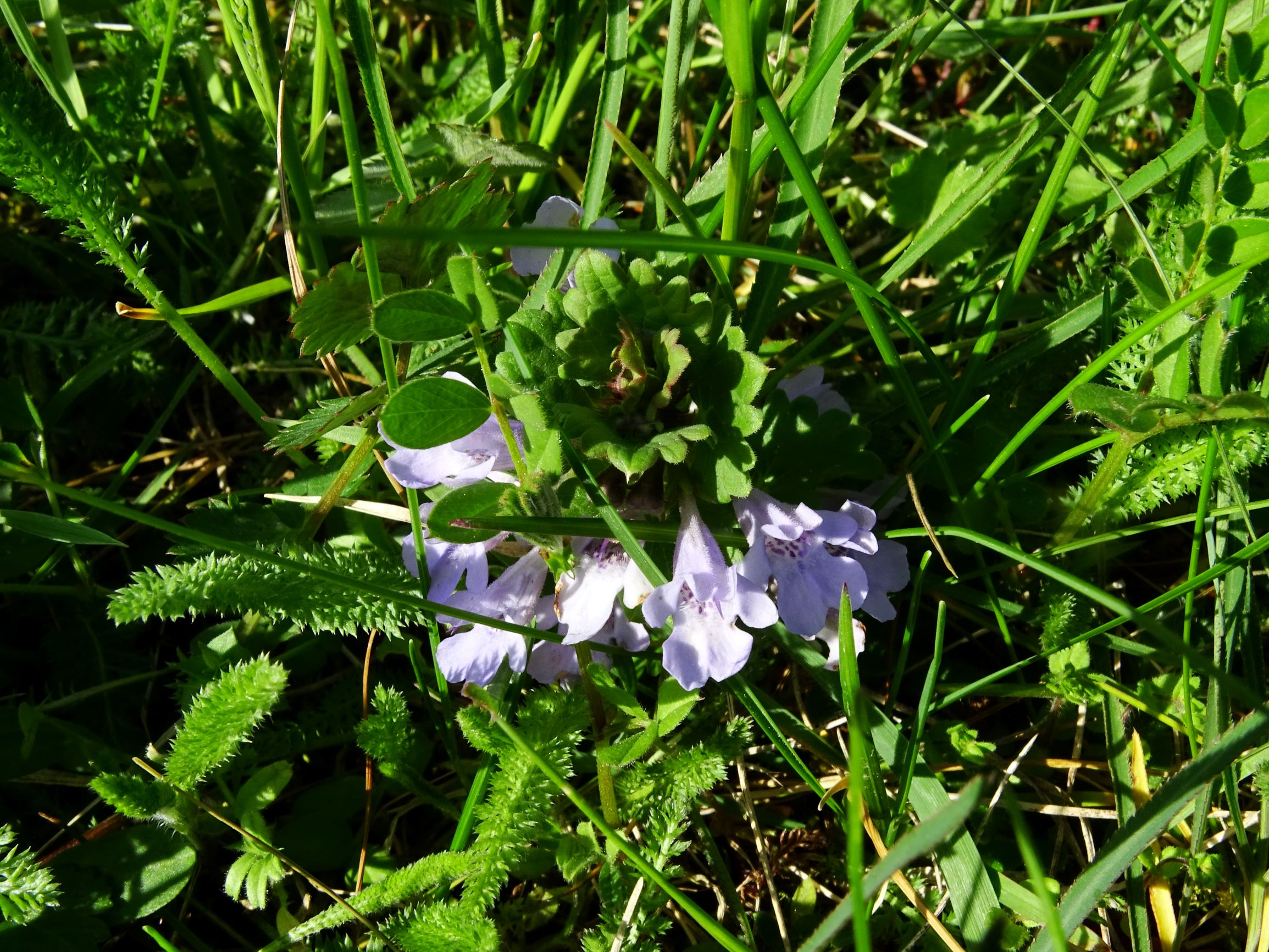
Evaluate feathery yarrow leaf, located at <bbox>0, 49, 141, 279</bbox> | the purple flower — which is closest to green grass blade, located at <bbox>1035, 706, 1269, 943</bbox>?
the purple flower

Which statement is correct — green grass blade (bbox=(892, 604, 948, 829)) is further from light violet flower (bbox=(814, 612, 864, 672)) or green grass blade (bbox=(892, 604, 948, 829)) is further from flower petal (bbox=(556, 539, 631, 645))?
flower petal (bbox=(556, 539, 631, 645))

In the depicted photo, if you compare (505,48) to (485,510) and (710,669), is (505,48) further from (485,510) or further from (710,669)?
(710,669)

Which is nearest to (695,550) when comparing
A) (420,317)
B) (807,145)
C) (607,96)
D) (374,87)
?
(420,317)

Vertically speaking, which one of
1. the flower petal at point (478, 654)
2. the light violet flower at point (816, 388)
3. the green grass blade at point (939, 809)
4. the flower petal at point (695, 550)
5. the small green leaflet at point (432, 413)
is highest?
the small green leaflet at point (432, 413)

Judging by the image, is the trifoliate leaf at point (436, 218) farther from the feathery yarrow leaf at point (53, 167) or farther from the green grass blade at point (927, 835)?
the green grass blade at point (927, 835)

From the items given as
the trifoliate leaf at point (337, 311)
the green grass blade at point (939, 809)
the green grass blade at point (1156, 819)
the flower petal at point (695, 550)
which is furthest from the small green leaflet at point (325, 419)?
the green grass blade at point (1156, 819)

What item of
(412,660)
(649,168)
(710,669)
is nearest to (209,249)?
(412,660)

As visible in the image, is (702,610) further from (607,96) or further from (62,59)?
(62,59)
